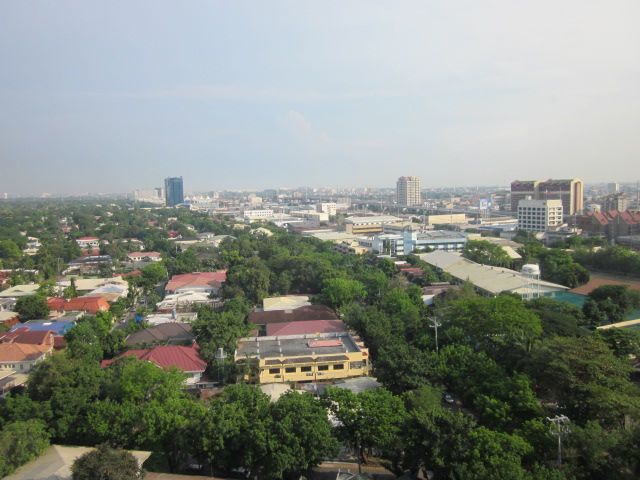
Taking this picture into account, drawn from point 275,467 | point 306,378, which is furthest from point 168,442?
point 306,378

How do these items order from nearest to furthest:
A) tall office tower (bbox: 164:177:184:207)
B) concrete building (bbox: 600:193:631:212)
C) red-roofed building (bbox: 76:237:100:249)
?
1. red-roofed building (bbox: 76:237:100:249)
2. concrete building (bbox: 600:193:631:212)
3. tall office tower (bbox: 164:177:184:207)

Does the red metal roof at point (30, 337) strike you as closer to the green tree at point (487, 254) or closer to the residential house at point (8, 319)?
the residential house at point (8, 319)

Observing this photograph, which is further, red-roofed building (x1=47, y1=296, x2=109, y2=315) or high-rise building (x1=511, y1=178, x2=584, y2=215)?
high-rise building (x1=511, y1=178, x2=584, y2=215)

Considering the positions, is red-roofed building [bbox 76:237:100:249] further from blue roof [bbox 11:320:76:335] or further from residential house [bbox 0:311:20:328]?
blue roof [bbox 11:320:76:335]

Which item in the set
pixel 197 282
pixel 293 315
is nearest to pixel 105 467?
pixel 293 315

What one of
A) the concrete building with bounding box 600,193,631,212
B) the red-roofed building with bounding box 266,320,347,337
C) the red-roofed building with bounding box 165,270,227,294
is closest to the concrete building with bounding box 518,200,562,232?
the concrete building with bounding box 600,193,631,212

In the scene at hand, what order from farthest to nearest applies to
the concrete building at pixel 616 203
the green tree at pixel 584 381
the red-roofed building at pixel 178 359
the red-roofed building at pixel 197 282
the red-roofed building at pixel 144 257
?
1. the concrete building at pixel 616 203
2. the red-roofed building at pixel 144 257
3. the red-roofed building at pixel 197 282
4. the red-roofed building at pixel 178 359
5. the green tree at pixel 584 381

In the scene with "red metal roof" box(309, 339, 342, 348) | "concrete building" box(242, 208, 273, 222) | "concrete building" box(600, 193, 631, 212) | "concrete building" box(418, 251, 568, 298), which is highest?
"concrete building" box(600, 193, 631, 212)

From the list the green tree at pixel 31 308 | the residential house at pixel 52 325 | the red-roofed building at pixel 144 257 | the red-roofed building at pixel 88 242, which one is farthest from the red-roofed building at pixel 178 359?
the red-roofed building at pixel 88 242
